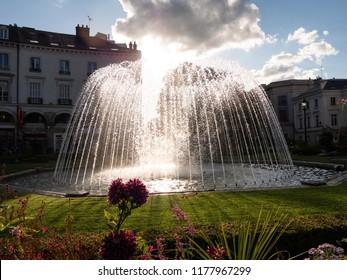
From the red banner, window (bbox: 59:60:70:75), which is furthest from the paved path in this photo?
window (bbox: 59:60:70:75)

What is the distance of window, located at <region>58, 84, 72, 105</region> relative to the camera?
4897 centimetres


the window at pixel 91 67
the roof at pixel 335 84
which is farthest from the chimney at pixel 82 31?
the roof at pixel 335 84

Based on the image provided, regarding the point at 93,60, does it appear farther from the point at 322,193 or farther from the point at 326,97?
the point at 322,193

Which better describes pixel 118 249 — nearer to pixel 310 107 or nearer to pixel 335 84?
pixel 335 84

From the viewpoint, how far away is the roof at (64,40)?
47375mm

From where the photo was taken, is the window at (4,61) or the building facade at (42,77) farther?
the building facade at (42,77)

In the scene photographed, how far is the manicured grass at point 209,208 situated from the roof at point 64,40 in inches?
1659

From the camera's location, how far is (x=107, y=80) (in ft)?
76.8

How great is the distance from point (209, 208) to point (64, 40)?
159ft

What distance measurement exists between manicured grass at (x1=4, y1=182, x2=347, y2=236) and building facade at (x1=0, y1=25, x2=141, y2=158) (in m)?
37.5

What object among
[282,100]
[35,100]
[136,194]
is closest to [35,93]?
[35,100]

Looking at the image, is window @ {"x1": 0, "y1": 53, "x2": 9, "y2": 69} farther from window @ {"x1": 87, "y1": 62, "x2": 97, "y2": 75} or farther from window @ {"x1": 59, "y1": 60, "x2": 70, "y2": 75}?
window @ {"x1": 87, "y1": 62, "x2": 97, "y2": 75}

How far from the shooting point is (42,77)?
4803cm

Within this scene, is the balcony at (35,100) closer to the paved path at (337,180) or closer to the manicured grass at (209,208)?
the manicured grass at (209,208)
